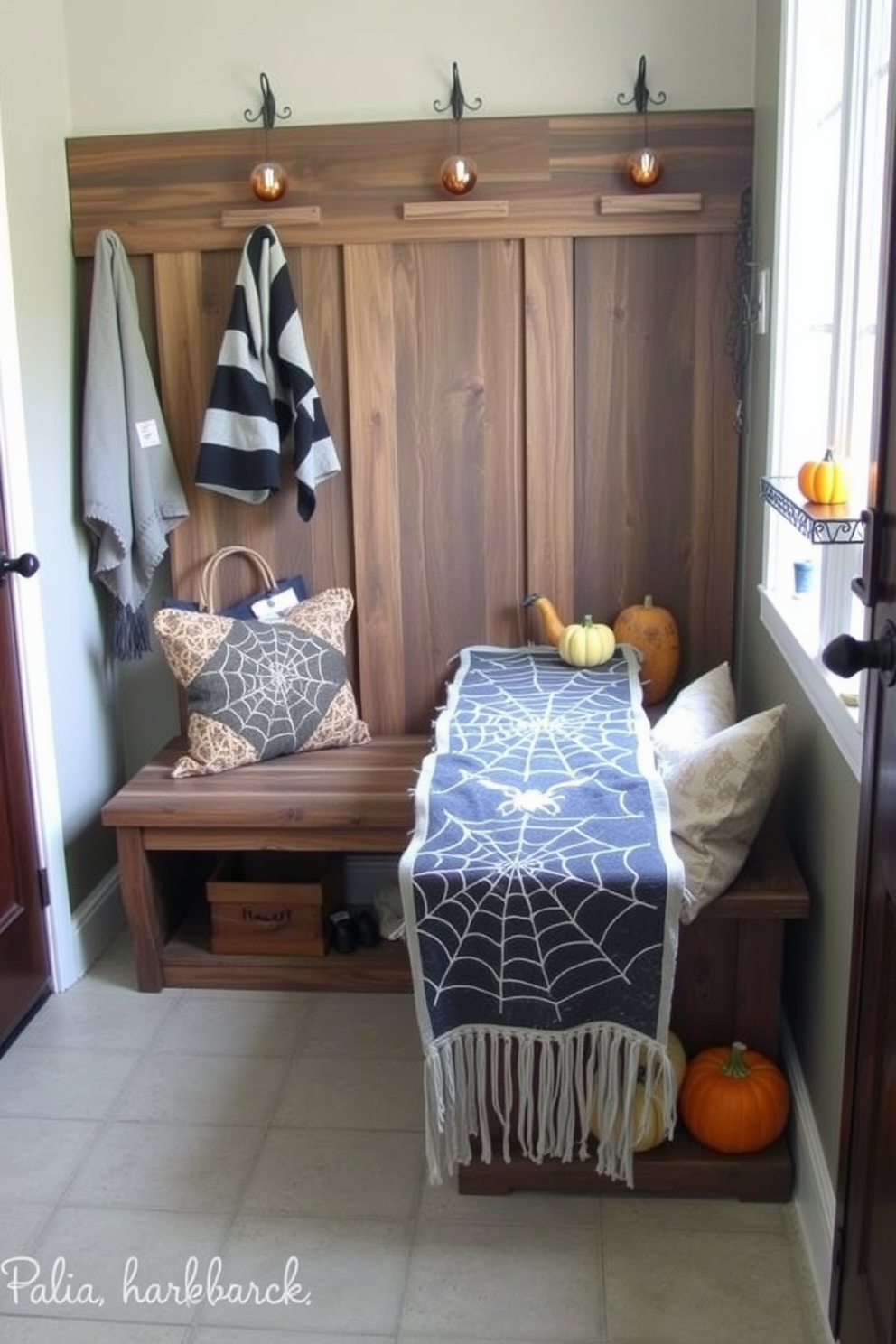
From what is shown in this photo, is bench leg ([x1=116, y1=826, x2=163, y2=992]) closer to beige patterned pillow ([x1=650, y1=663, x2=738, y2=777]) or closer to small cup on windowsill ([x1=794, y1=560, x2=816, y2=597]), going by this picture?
beige patterned pillow ([x1=650, y1=663, x2=738, y2=777])

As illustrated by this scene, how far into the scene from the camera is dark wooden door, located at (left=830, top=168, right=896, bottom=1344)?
5.06 ft

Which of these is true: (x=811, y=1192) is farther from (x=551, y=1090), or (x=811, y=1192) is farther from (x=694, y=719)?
(x=694, y=719)

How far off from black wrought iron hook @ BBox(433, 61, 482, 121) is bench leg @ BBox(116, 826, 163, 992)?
71.8 inches

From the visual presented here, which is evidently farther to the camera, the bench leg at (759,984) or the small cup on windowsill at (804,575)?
the small cup on windowsill at (804,575)

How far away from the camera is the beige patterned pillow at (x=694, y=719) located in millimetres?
2664

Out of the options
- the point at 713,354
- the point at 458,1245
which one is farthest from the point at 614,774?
the point at 713,354

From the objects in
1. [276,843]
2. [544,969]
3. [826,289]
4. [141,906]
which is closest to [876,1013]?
[544,969]

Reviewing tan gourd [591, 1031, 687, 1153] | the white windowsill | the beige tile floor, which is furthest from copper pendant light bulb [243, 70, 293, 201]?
tan gourd [591, 1031, 687, 1153]

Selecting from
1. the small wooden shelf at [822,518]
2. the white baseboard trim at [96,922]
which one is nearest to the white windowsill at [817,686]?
the small wooden shelf at [822,518]

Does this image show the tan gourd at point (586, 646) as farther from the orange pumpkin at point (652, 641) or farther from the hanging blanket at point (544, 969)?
the hanging blanket at point (544, 969)

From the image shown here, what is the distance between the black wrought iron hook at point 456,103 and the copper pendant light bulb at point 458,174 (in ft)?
0.39

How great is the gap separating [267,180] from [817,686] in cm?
179

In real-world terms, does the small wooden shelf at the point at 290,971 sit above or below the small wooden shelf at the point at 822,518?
below

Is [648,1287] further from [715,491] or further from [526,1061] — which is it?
[715,491]
